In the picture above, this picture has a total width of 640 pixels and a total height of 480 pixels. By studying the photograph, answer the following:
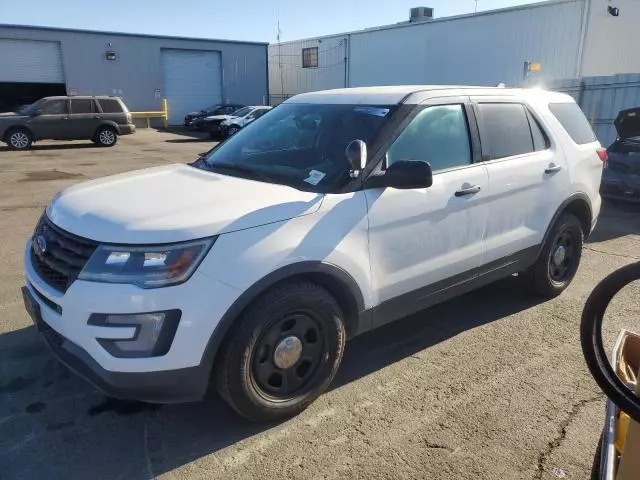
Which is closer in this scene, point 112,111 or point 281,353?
point 281,353

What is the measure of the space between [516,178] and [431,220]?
1.03 metres

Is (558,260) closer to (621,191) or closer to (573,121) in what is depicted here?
(573,121)

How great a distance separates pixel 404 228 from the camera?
3.32 meters

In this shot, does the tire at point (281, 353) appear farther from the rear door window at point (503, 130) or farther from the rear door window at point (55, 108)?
the rear door window at point (55, 108)

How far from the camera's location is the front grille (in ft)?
8.72

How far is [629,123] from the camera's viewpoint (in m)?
7.91

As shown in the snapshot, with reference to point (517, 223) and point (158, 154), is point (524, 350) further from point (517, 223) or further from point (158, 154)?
point (158, 154)

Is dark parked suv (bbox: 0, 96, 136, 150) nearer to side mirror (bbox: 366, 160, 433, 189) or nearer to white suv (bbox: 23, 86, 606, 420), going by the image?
white suv (bbox: 23, 86, 606, 420)

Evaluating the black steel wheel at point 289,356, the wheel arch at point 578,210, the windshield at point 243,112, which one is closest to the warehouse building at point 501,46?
the windshield at point 243,112

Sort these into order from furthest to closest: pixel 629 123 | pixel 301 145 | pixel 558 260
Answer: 1. pixel 629 123
2. pixel 558 260
3. pixel 301 145

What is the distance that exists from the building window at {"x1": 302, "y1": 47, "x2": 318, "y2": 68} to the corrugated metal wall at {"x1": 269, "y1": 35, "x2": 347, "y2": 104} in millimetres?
226

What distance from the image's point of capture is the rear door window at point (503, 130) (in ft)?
13.1

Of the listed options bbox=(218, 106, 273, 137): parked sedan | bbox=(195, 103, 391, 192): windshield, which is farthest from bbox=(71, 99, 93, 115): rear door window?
bbox=(195, 103, 391, 192): windshield

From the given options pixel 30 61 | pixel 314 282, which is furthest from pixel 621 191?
pixel 30 61
